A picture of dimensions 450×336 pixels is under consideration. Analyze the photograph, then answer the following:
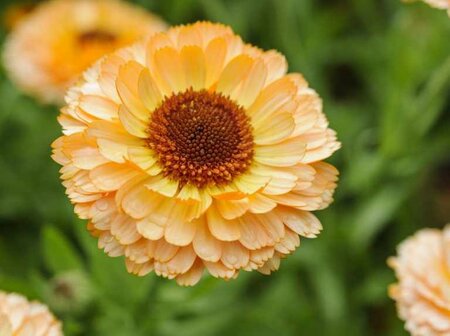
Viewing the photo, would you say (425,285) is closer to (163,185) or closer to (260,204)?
(260,204)

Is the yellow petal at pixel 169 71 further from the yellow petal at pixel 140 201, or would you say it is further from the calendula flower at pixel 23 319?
the calendula flower at pixel 23 319

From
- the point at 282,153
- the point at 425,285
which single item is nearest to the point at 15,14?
the point at 282,153

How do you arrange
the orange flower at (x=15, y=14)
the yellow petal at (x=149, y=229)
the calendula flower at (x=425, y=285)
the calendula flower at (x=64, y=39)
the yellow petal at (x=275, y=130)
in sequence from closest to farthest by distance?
the yellow petal at (x=149, y=229) → the yellow petal at (x=275, y=130) → the calendula flower at (x=425, y=285) → the calendula flower at (x=64, y=39) → the orange flower at (x=15, y=14)

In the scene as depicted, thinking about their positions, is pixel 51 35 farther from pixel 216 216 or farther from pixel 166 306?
pixel 216 216

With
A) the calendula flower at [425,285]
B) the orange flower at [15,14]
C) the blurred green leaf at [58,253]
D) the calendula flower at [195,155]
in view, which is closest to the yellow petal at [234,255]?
the calendula flower at [195,155]

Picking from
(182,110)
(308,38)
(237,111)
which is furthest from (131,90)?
(308,38)

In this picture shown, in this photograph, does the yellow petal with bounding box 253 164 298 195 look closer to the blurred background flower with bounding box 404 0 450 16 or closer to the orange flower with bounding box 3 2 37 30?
the blurred background flower with bounding box 404 0 450 16
